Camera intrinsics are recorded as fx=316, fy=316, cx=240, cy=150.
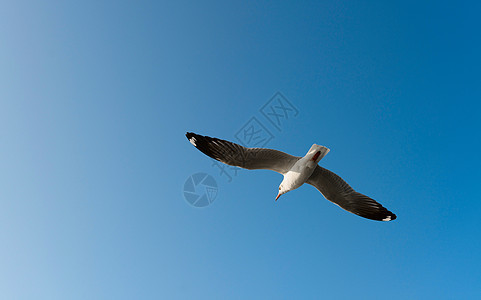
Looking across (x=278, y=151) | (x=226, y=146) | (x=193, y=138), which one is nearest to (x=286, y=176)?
(x=278, y=151)

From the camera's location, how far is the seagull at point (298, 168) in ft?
26.3

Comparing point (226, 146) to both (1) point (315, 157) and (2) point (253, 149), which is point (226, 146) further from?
(1) point (315, 157)

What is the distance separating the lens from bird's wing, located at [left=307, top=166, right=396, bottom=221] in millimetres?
8938

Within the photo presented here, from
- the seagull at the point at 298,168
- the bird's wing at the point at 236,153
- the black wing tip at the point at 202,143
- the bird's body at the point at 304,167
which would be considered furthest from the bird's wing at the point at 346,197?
the black wing tip at the point at 202,143

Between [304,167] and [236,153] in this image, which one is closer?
[236,153]

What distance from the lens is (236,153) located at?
7945mm

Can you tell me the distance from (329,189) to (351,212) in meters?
1.07

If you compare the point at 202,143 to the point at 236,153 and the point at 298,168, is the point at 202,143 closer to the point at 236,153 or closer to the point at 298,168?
the point at 236,153

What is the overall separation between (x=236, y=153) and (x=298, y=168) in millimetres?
1735

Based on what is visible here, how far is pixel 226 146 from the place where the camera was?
7.92m

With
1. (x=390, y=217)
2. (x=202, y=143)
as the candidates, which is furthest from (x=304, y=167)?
(x=390, y=217)

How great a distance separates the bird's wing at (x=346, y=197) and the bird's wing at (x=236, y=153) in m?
1.28

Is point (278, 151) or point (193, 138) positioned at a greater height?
point (278, 151)

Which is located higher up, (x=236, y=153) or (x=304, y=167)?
(x=304, y=167)
